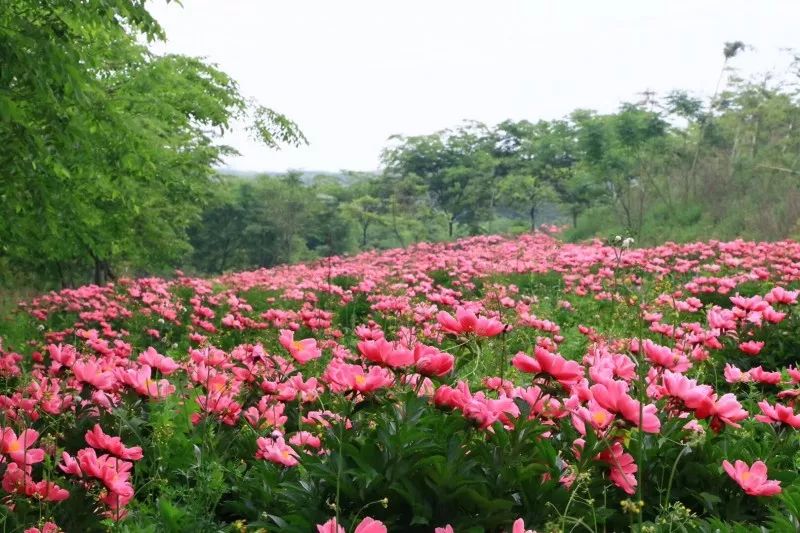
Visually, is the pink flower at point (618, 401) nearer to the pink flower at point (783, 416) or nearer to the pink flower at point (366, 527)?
the pink flower at point (366, 527)

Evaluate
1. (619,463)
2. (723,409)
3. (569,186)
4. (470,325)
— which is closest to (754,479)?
(723,409)

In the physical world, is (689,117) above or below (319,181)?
above

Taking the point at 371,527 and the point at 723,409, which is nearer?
the point at 371,527

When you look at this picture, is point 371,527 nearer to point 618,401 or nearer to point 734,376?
point 618,401

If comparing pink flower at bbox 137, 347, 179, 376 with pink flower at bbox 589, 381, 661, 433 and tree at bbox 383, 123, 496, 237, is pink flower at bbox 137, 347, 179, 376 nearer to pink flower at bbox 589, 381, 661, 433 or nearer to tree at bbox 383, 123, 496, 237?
pink flower at bbox 589, 381, 661, 433

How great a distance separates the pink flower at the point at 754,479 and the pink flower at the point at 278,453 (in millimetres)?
1194

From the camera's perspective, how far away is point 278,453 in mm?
2039

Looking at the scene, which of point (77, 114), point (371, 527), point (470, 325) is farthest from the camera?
point (77, 114)

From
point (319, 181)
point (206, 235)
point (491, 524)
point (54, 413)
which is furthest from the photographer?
point (319, 181)

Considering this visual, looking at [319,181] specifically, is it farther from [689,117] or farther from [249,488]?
[249,488]

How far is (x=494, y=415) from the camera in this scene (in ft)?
5.74

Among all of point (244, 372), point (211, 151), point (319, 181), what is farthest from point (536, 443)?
point (319, 181)

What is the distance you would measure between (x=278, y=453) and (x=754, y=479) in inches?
51.8

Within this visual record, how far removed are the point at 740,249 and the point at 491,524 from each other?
26.3 ft
